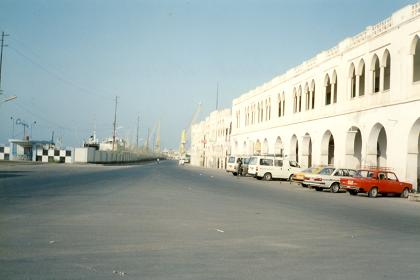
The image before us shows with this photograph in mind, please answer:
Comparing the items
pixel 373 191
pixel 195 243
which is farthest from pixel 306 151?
pixel 195 243

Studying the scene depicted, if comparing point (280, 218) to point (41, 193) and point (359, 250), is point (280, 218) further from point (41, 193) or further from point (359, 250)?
point (41, 193)

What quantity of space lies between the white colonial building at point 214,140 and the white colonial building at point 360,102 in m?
38.7

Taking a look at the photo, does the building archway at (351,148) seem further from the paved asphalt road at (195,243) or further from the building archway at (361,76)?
the paved asphalt road at (195,243)

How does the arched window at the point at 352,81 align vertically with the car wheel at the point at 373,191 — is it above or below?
above

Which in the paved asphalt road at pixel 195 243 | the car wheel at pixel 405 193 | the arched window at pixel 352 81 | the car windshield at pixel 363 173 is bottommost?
the paved asphalt road at pixel 195 243

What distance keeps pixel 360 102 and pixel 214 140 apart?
76835mm

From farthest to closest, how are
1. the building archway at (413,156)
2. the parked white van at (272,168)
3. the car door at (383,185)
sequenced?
1. the parked white van at (272,168)
2. the building archway at (413,156)
3. the car door at (383,185)

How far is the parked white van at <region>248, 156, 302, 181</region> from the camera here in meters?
42.3

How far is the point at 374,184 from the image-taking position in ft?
91.3

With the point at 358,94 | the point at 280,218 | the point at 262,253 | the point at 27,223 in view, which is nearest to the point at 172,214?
the point at 280,218

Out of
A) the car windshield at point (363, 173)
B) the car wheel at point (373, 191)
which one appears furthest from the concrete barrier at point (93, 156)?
the car wheel at point (373, 191)

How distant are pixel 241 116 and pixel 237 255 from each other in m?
70.7

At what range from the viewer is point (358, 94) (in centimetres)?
3681

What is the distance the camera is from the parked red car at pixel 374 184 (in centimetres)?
2772
